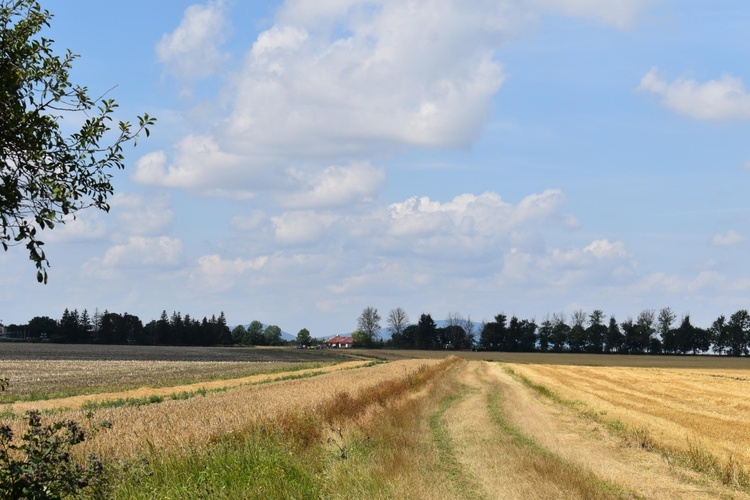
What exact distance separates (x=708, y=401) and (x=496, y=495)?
26.2 metres

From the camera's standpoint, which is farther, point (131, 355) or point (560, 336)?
point (560, 336)

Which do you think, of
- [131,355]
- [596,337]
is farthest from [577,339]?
[131,355]

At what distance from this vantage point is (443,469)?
50.1ft

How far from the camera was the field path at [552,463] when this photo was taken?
42.9ft

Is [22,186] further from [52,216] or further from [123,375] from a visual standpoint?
[123,375]

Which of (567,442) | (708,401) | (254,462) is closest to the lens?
(254,462)

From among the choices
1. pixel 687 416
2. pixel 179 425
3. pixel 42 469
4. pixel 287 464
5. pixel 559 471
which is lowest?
pixel 687 416

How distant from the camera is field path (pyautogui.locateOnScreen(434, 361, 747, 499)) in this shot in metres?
13.1

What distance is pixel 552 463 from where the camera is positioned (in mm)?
15180

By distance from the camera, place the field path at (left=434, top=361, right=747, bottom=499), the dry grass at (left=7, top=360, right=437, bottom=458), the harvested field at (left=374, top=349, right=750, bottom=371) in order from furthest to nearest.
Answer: the harvested field at (left=374, top=349, right=750, bottom=371)
the dry grass at (left=7, top=360, right=437, bottom=458)
the field path at (left=434, top=361, right=747, bottom=499)

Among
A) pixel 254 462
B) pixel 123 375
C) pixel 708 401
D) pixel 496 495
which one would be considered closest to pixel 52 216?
pixel 254 462

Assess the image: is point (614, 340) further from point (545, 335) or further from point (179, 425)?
point (179, 425)

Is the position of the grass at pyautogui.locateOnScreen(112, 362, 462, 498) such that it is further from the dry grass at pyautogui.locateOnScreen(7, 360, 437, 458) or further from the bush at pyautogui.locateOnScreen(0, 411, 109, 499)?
the bush at pyautogui.locateOnScreen(0, 411, 109, 499)

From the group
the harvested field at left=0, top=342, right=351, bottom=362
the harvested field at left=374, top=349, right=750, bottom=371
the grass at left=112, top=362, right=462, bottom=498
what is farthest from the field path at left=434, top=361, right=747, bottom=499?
the harvested field at left=374, top=349, right=750, bottom=371
